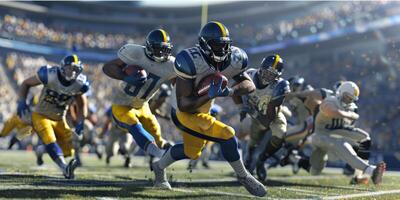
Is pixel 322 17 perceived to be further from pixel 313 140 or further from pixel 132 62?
pixel 132 62

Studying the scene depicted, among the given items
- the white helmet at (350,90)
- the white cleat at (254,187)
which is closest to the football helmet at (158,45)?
the white cleat at (254,187)

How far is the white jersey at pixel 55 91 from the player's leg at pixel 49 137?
0.13 m

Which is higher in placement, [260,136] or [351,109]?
[351,109]

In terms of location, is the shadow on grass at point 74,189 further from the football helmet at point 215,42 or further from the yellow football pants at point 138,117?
the football helmet at point 215,42

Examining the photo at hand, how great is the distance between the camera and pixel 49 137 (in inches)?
240

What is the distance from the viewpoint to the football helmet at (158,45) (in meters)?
5.48

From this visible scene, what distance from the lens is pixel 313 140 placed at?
7113 millimetres

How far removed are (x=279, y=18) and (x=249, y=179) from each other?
114 ft

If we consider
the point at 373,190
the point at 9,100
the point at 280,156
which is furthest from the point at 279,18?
the point at 373,190

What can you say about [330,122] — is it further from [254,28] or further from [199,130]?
[254,28]

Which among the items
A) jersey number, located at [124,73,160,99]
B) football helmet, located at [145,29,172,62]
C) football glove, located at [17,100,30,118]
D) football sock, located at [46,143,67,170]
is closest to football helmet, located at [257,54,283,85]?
football helmet, located at [145,29,172,62]

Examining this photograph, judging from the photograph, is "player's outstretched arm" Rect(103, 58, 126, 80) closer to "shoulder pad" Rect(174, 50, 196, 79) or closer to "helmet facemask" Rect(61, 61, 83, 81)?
"helmet facemask" Rect(61, 61, 83, 81)

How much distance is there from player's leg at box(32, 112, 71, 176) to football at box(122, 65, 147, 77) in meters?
1.48

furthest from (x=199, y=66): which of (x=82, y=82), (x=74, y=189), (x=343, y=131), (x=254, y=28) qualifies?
(x=254, y=28)
